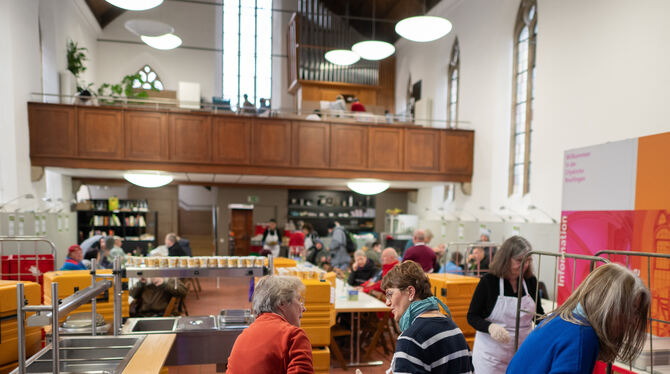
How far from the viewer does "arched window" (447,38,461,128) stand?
11242 millimetres

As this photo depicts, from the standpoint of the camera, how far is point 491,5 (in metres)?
9.49

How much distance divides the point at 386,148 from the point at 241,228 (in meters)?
6.44

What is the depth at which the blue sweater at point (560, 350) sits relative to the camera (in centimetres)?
144

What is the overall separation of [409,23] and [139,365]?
6.89 metres

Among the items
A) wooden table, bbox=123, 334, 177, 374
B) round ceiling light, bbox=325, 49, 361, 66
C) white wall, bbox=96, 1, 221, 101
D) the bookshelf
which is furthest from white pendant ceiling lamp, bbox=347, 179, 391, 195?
white wall, bbox=96, 1, 221, 101

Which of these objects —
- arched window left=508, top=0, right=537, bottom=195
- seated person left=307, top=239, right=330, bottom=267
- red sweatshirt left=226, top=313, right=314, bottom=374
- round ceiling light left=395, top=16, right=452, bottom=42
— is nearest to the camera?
red sweatshirt left=226, top=313, right=314, bottom=374

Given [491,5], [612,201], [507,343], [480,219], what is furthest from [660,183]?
[491,5]

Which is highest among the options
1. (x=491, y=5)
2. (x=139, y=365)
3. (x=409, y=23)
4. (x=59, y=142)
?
(x=491, y=5)

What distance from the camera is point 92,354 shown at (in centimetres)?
324

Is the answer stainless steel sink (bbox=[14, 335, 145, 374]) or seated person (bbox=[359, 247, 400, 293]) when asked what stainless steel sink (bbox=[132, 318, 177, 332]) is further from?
seated person (bbox=[359, 247, 400, 293])

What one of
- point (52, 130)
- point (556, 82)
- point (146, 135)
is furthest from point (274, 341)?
point (52, 130)

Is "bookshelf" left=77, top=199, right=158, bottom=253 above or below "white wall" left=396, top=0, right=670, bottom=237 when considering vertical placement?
below

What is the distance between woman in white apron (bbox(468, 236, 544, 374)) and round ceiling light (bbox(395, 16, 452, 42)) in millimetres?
5657

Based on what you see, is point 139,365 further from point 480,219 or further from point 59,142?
point 480,219
